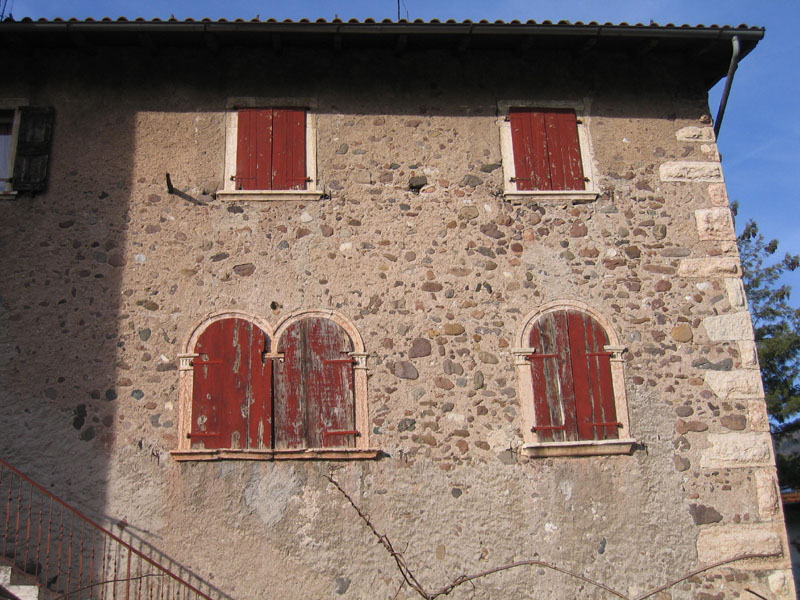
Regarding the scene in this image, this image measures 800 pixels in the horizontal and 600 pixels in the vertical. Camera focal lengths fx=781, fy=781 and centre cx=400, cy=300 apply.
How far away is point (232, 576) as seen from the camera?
23.7 feet

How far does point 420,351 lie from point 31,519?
4.02 metres

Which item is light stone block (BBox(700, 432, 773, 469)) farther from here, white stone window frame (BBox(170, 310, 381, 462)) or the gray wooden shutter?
the gray wooden shutter

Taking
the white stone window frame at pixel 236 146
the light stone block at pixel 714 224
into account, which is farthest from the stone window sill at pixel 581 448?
the white stone window frame at pixel 236 146

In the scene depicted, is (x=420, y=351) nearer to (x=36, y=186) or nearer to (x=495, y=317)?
(x=495, y=317)

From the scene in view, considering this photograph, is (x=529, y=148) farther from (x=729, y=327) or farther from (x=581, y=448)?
(x=581, y=448)

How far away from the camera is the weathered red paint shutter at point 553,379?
7895mm

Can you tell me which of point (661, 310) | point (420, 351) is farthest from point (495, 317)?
point (661, 310)

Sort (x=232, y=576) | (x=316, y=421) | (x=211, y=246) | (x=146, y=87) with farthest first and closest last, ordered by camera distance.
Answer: (x=146, y=87) → (x=211, y=246) → (x=316, y=421) → (x=232, y=576)

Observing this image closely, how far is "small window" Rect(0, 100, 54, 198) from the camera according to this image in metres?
8.38

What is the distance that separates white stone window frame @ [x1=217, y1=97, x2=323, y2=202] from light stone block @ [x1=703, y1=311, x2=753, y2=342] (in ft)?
14.6

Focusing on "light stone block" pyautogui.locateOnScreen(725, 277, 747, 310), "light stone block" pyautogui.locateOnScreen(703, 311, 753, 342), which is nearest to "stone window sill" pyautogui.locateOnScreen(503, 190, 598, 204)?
"light stone block" pyautogui.locateOnScreen(725, 277, 747, 310)

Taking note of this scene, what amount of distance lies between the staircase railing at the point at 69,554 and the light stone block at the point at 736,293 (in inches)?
242

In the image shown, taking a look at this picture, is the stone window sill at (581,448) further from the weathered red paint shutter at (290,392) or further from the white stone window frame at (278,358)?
the weathered red paint shutter at (290,392)

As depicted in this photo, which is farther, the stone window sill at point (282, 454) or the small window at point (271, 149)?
the small window at point (271, 149)
